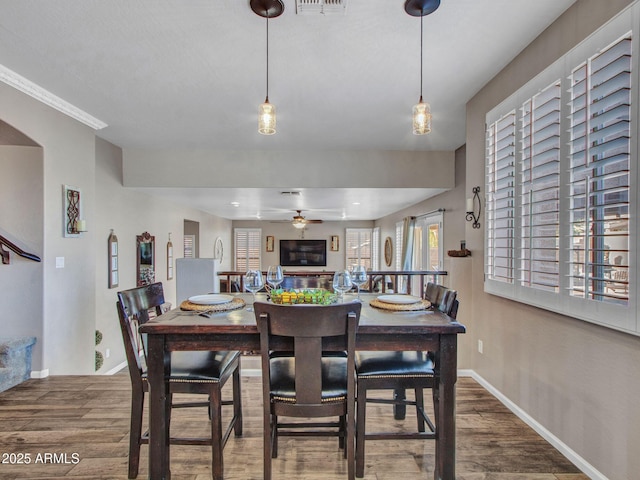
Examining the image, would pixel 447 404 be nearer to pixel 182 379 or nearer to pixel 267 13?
pixel 182 379

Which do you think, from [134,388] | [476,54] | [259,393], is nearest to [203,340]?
[134,388]

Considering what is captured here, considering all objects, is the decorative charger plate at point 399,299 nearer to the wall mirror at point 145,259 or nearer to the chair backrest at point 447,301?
the chair backrest at point 447,301

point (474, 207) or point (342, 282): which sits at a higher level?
point (474, 207)

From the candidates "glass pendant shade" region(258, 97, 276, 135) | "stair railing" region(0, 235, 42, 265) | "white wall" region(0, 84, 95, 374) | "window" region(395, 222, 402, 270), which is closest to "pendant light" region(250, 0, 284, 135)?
"glass pendant shade" region(258, 97, 276, 135)

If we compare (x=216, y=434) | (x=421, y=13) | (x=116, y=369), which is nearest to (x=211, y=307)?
(x=216, y=434)

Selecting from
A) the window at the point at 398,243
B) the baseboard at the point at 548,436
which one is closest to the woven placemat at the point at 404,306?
the baseboard at the point at 548,436

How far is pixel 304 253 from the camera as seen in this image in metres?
10.9

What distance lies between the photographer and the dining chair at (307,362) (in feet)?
4.73

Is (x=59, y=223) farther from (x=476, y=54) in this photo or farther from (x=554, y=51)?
(x=554, y=51)

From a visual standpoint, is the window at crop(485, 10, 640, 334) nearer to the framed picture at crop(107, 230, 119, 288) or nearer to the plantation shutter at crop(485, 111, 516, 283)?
the plantation shutter at crop(485, 111, 516, 283)

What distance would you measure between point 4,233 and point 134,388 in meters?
2.31

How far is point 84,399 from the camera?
2.57 meters

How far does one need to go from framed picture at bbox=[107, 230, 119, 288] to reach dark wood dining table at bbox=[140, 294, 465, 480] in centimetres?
315

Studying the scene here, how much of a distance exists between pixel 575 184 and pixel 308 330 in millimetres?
1581
